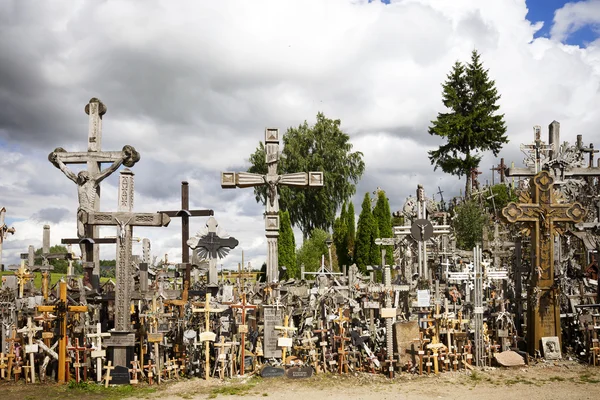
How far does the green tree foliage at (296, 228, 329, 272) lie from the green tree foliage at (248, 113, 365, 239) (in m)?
3.91

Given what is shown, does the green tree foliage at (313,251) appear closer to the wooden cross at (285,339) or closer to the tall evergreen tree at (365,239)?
the tall evergreen tree at (365,239)

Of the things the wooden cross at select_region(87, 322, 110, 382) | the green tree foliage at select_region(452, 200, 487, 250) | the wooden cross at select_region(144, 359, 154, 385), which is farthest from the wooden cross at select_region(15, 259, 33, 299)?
the green tree foliage at select_region(452, 200, 487, 250)

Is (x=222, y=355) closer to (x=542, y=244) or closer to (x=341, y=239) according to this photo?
(x=542, y=244)

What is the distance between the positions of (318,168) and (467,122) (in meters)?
11.3

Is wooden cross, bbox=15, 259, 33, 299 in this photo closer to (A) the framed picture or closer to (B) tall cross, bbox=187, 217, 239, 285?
(B) tall cross, bbox=187, 217, 239, 285

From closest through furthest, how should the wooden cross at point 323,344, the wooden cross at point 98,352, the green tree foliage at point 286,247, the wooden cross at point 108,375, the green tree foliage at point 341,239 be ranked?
the wooden cross at point 108,375
the wooden cross at point 98,352
the wooden cross at point 323,344
the green tree foliage at point 286,247
the green tree foliage at point 341,239

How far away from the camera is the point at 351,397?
9.58m

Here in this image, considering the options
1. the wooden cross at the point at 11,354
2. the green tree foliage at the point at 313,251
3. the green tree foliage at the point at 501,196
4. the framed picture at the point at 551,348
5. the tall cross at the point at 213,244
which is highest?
the green tree foliage at the point at 501,196

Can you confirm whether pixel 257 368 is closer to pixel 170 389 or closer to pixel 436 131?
pixel 170 389

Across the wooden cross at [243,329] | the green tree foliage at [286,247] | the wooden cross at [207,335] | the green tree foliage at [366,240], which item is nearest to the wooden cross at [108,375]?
the wooden cross at [207,335]

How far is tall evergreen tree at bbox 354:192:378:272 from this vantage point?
103 ft

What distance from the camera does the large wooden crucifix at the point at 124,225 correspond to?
34.9 ft

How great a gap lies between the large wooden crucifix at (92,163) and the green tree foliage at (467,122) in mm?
29682

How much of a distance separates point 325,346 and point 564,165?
10.7 meters
